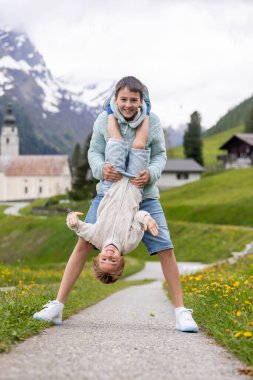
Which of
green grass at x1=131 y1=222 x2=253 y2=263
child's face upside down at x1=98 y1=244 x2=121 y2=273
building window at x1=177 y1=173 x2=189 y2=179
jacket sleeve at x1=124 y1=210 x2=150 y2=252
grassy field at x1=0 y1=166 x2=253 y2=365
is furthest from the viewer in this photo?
building window at x1=177 y1=173 x2=189 y2=179

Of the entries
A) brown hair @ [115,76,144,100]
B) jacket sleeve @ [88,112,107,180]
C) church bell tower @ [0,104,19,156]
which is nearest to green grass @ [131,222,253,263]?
jacket sleeve @ [88,112,107,180]

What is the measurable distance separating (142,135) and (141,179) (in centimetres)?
53

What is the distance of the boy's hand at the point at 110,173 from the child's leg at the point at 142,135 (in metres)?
0.38

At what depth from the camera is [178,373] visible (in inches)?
165

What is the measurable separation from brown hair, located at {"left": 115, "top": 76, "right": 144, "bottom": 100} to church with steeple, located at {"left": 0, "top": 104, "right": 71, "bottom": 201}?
5876 inches

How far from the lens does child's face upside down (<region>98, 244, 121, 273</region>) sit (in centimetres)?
636

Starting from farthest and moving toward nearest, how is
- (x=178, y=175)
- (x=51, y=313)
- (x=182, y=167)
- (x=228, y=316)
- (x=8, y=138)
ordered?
(x=8, y=138), (x=182, y=167), (x=178, y=175), (x=51, y=313), (x=228, y=316)

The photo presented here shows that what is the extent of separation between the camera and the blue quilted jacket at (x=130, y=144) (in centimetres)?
687

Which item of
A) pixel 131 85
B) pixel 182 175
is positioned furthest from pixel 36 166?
pixel 131 85

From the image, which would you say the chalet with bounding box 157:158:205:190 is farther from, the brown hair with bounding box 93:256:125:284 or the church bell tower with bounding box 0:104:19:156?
the church bell tower with bounding box 0:104:19:156

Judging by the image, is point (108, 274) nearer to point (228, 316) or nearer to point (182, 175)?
point (228, 316)

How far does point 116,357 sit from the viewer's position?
15.3 feet

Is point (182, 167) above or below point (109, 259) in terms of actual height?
below

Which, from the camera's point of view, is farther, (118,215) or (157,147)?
(157,147)
